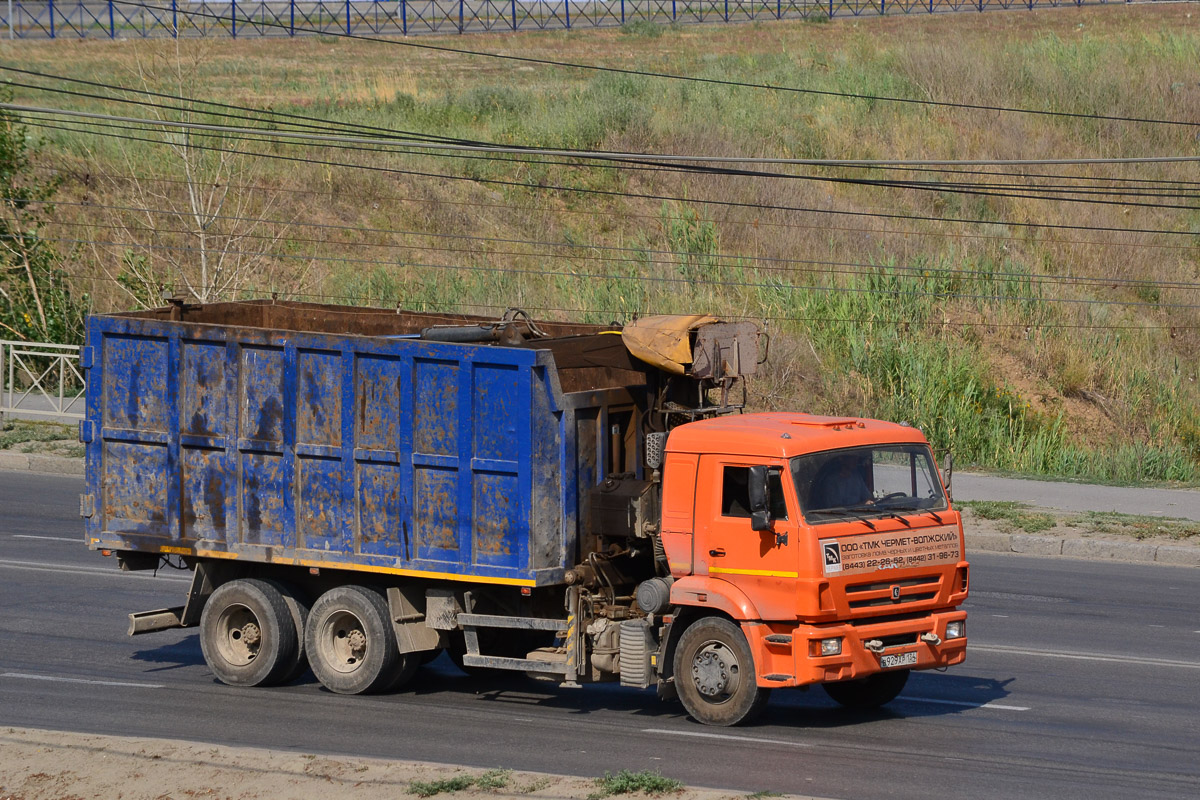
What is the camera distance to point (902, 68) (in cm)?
4500

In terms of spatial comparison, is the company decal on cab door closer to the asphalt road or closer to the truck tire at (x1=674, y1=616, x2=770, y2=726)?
the truck tire at (x1=674, y1=616, x2=770, y2=726)

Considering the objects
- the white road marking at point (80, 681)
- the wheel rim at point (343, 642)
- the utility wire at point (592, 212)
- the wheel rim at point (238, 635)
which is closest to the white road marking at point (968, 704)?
the wheel rim at point (343, 642)

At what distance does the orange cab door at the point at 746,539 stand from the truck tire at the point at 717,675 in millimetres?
311

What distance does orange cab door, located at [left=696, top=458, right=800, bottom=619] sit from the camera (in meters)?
9.36

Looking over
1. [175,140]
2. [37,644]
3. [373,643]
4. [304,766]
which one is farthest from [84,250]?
[304,766]

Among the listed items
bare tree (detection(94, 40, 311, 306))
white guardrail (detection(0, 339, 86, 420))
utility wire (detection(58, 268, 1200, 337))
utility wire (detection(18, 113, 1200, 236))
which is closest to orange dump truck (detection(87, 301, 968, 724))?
white guardrail (detection(0, 339, 86, 420))

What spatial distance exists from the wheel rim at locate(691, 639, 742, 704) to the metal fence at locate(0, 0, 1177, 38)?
49.9 m

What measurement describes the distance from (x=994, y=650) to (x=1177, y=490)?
1071 centimetres

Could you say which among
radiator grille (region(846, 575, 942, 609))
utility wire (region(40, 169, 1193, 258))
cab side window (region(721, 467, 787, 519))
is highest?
utility wire (region(40, 169, 1193, 258))

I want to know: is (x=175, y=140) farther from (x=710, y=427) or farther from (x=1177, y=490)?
(x=710, y=427)

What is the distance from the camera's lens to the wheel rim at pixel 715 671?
9.66 meters

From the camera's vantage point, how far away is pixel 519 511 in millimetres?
10094

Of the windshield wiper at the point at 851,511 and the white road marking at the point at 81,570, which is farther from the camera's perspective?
the white road marking at the point at 81,570

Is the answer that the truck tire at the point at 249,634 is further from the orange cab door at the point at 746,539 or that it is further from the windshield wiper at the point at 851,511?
the windshield wiper at the point at 851,511
